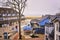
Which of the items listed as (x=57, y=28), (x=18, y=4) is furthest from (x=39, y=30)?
(x=18, y=4)

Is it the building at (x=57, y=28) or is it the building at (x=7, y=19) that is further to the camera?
the building at (x=7, y=19)

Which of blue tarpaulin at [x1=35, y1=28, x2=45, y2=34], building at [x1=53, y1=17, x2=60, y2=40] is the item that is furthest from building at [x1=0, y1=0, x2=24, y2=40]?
building at [x1=53, y1=17, x2=60, y2=40]

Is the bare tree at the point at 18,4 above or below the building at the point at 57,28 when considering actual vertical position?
above

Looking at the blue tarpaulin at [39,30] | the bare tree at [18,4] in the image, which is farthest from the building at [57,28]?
the bare tree at [18,4]

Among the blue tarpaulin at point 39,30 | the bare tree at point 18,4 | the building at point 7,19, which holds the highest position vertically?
the bare tree at point 18,4

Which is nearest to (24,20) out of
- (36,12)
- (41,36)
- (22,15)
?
(22,15)

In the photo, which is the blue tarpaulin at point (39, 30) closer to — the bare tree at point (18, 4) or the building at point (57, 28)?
the building at point (57, 28)

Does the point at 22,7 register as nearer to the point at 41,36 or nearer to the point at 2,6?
the point at 2,6

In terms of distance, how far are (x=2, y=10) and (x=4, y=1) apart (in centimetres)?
17

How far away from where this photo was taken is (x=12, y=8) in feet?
8.00

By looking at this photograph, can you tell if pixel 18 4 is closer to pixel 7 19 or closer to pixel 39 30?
pixel 7 19

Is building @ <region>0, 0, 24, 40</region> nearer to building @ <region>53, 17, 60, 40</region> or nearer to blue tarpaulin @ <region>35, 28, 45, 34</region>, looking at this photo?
blue tarpaulin @ <region>35, 28, 45, 34</region>

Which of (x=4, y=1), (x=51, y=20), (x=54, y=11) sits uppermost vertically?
(x=4, y=1)

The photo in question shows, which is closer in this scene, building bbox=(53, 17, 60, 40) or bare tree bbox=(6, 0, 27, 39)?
building bbox=(53, 17, 60, 40)
